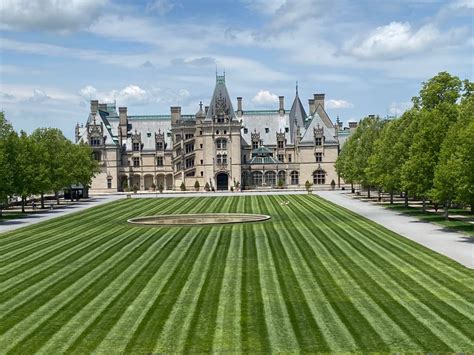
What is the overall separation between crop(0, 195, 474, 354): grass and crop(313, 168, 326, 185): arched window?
279 ft

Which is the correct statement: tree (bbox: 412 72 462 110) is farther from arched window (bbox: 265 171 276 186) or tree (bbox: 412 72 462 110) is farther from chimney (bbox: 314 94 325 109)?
chimney (bbox: 314 94 325 109)

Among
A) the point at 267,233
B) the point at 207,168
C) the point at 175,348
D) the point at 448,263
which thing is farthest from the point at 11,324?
the point at 207,168

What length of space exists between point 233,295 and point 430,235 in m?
20.1

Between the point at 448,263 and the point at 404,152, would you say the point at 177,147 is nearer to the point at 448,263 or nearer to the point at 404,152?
the point at 404,152

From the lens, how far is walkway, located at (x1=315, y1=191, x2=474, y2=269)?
31.7 meters

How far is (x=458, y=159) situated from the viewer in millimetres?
40156

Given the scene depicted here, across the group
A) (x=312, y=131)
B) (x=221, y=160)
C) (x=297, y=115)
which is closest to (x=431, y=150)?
(x=221, y=160)

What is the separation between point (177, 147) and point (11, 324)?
109137mm

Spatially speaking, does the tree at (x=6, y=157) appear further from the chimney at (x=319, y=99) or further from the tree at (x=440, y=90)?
the chimney at (x=319, y=99)

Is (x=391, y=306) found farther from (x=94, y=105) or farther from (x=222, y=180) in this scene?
(x=94, y=105)

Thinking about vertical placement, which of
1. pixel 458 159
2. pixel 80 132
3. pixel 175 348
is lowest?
pixel 175 348

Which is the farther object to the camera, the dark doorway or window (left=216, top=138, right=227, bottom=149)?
the dark doorway

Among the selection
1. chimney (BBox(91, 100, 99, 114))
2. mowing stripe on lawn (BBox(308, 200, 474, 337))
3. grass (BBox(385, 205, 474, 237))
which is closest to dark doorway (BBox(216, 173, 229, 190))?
chimney (BBox(91, 100, 99, 114))

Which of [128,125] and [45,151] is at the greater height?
[128,125]
